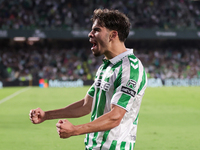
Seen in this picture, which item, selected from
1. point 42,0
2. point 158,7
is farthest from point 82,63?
point 158,7

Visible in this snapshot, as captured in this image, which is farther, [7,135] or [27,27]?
[27,27]

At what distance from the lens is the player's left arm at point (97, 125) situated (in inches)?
92.5

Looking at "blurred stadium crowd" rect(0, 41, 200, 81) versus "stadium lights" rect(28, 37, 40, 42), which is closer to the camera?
"blurred stadium crowd" rect(0, 41, 200, 81)

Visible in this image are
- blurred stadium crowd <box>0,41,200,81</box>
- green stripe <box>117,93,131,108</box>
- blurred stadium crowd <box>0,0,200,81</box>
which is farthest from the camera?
blurred stadium crowd <box>0,0,200,81</box>

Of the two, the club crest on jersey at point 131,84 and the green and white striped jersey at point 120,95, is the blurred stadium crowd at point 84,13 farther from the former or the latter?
the club crest on jersey at point 131,84

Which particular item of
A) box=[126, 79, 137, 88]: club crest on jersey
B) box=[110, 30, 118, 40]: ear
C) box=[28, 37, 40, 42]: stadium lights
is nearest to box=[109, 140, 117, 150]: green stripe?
box=[126, 79, 137, 88]: club crest on jersey

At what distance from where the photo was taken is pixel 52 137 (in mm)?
7719

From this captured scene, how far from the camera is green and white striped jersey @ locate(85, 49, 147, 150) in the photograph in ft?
8.70

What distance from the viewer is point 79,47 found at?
36156 mm

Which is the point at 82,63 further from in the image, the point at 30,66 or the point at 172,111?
the point at 172,111

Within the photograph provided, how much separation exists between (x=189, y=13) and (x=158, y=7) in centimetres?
367

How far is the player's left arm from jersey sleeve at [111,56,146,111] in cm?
6

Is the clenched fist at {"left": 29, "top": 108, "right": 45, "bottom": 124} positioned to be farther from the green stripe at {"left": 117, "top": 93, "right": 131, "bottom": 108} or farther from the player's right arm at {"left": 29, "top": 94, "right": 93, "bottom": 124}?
the green stripe at {"left": 117, "top": 93, "right": 131, "bottom": 108}

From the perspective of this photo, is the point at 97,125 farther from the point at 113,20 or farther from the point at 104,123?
the point at 113,20
